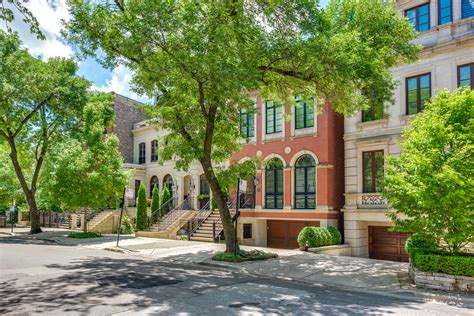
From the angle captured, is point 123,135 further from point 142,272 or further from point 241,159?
point 142,272

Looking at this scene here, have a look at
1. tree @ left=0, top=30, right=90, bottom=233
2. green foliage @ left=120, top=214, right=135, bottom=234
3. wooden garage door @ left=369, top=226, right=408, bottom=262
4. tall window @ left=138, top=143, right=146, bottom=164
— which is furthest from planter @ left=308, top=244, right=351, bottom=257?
tall window @ left=138, top=143, right=146, bottom=164

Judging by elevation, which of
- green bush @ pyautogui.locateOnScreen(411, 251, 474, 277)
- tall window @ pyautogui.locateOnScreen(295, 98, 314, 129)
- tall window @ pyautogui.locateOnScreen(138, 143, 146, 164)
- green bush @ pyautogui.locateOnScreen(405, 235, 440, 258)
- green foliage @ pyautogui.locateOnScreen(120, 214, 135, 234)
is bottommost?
green foliage @ pyautogui.locateOnScreen(120, 214, 135, 234)

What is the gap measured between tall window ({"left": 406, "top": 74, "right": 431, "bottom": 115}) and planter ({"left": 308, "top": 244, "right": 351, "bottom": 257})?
6.63 metres

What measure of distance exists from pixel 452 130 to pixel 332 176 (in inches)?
376

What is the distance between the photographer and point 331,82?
14.4 metres

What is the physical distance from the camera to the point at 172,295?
9039 mm

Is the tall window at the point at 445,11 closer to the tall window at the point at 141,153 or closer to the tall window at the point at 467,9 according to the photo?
the tall window at the point at 467,9

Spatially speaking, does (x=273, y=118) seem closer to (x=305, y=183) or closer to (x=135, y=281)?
(x=305, y=183)

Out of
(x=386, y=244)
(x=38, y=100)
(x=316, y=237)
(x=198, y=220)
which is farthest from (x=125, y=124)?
(x=386, y=244)

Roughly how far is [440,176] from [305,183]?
11.3 metres

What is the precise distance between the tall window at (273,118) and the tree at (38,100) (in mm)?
12156

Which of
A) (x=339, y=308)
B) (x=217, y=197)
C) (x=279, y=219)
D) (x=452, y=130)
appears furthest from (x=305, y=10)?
Result: (x=279, y=219)

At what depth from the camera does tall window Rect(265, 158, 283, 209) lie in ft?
72.8

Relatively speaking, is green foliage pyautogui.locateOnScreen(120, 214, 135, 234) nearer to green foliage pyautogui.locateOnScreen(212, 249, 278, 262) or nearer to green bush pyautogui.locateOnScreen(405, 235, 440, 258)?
green foliage pyautogui.locateOnScreen(212, 249, 278, 262)
